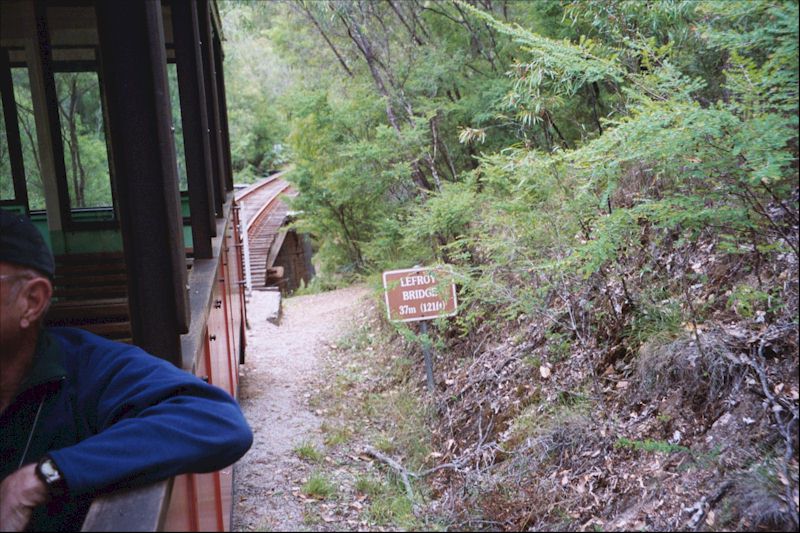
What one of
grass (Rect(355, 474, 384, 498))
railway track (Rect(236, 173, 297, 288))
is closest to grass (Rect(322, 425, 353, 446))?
grass (Rect(355, 474, 384, 498))

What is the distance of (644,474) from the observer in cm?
397

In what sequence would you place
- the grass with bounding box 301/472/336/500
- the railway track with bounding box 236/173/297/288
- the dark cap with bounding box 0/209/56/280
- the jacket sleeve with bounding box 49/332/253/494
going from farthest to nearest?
1. the railway track with bounding box 236/173/297/288
2. the grass with bounding box 301/472/336/500
3. the dark cap with bounding box 0/209/56/280
4. the jacket sleeve with bounding box 49/332/253/494

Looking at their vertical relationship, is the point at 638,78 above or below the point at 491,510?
above

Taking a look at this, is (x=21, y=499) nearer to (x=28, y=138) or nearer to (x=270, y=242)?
(x=28, y=138)

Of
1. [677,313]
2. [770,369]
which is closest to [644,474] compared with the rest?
[770,369]

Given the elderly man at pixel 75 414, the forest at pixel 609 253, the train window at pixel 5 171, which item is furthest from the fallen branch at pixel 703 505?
the train window at pixel 5 171

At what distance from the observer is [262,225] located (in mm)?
19766

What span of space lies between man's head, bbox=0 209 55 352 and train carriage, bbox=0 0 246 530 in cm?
43

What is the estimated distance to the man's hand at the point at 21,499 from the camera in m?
1.85

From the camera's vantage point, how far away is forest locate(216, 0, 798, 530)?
335cm

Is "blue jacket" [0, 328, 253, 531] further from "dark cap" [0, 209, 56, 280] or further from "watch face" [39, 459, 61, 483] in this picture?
"dark cap" [0, 209, 56, 280]

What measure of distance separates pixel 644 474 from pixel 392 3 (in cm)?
930

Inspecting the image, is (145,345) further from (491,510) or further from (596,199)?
(596,199)

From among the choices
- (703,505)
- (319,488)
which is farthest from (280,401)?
(703,505)
